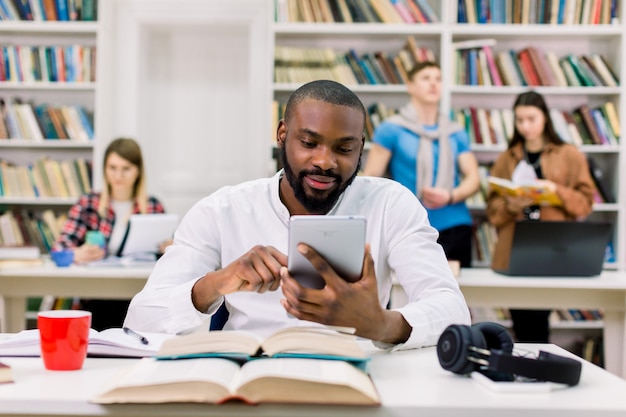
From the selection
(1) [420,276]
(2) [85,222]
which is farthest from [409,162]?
(1) [420,276]

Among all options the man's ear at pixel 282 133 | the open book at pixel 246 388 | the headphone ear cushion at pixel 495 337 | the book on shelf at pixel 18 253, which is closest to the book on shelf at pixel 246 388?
the open book at pixel 246 388

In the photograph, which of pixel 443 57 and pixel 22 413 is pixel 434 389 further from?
pixel 443 57

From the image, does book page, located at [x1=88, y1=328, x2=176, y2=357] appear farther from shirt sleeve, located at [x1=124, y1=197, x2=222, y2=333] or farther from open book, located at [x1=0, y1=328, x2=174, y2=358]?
shirt sleeve, located at [x1=124, y1=197, x2=222, y2=333]

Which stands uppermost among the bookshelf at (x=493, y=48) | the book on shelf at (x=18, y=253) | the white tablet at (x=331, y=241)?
the bookshelf at (x=493, y=48)

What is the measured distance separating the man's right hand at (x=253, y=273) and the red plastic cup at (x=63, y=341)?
303 millimetres

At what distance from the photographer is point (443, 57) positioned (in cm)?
446

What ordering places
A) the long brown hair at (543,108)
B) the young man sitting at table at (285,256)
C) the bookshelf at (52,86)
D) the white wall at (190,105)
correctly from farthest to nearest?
1. the white wall at (190,105)
2. the bookshelf at (52,86)
3. the long brown hair at (543,108)
4. the young man sitting at table at (285,256)

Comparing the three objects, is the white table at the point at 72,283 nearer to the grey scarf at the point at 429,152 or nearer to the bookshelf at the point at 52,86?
the grey scarf at the point at 429,152

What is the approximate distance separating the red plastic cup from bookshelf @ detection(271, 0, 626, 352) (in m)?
3.39

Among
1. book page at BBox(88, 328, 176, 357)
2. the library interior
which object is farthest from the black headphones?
the library interior

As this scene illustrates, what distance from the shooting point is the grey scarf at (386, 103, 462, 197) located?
3.81m

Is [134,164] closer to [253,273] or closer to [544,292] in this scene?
[544,292]

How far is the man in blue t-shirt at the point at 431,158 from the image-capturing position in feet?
12.5

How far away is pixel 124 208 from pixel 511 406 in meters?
2.81
